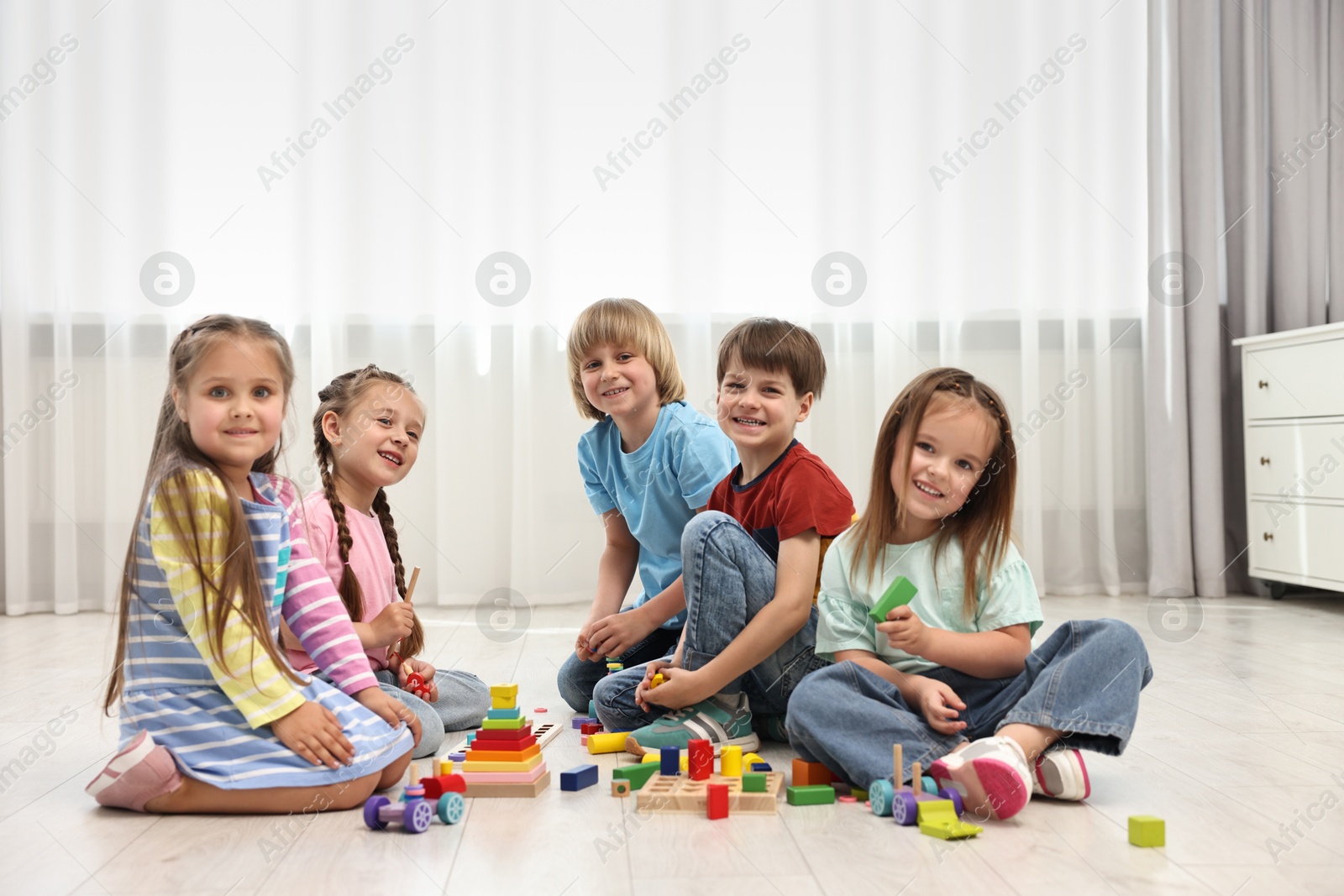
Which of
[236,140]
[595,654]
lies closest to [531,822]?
[595,654]

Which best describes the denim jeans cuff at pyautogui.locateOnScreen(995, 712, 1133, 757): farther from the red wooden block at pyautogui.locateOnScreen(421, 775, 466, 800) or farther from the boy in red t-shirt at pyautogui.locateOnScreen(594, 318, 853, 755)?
the red wooden block at pyautogui.locateOnScreen(421, 775, 466, 800)

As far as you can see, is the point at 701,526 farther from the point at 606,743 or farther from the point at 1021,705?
the point at 1021,705

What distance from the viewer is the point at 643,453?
5.81ft

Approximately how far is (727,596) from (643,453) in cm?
42

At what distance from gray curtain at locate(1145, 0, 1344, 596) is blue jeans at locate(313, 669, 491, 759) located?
2242mm

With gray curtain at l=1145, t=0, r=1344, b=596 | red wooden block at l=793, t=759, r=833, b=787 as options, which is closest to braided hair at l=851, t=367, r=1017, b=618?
red wooden block at l=793, t=759, r=833, b=787

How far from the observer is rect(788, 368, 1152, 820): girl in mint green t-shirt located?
1.18 metres

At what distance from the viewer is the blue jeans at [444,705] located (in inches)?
57.2

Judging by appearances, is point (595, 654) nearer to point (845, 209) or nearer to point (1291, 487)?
point (845, 209)

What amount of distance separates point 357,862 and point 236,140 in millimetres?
2554

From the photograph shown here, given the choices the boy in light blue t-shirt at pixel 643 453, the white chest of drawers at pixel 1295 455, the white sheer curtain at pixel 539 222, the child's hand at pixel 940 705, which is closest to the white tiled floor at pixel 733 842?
the child's hand at pixel 940 705

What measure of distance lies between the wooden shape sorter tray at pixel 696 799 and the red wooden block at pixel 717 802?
0.01 meters

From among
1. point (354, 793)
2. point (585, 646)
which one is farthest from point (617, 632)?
point (354, 793)

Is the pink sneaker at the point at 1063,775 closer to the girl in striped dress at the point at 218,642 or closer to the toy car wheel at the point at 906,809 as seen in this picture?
the toy car wheel at the point at 906,809
